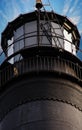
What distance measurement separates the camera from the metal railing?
2188 centimetres

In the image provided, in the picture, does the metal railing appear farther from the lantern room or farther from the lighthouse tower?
the lantern room

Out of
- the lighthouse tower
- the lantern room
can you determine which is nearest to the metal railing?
the lighthouse tower

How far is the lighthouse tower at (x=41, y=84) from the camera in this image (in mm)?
20656

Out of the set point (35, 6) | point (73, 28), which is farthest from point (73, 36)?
point (35, 6)

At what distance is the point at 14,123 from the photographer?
20.8 metres

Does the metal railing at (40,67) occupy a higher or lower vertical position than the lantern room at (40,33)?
lower

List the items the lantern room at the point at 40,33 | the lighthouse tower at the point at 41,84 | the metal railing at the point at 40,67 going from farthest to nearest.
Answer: the lantern room at the point at 40,33 → the metal railing at the point at 40,67 → the lighthouse tower at the point at 41,84

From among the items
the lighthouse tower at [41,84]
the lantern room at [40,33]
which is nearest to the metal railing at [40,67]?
the lighthouse tower at [41,84]

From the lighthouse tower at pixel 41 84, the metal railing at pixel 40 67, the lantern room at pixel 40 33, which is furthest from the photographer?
the lantern room at pixel 40 33

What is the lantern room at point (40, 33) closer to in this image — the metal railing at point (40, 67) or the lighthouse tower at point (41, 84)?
the lighthouse tower at point (41, 84)

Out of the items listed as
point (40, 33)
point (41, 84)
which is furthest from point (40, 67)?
point (40, 33)

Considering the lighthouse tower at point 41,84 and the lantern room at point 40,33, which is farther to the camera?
the lantern room at point 40,33

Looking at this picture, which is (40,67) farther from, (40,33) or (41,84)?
(40,33)

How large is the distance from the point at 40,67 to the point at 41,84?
718 mm
